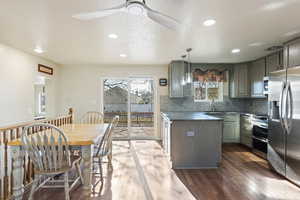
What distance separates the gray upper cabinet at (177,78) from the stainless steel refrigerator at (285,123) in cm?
242

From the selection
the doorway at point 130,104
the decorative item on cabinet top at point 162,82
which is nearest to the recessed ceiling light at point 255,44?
the decorative item on cabinet top at point 162,82

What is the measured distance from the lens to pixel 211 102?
19.7 ft

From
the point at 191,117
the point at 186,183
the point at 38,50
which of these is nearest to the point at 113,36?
the point at 38,50

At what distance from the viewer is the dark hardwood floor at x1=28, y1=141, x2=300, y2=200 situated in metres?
2.59

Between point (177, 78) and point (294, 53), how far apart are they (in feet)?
9.38

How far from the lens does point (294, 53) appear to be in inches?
123

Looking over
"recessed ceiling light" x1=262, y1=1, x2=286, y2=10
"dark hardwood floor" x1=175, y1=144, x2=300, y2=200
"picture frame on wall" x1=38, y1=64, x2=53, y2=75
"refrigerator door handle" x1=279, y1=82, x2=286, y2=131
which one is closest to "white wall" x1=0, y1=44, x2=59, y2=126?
"picture frame on wall" x1=38, y1=64, x2=53, y2=75

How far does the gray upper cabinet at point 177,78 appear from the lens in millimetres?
5445

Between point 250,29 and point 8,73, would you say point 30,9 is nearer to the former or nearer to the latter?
point 8,73

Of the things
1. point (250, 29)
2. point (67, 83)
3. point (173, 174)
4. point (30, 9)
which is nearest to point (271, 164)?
point (173, 174)

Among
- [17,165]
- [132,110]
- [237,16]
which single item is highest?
[237,16]

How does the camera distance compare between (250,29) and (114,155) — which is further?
(114,155)

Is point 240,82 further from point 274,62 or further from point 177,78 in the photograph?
point 177,78

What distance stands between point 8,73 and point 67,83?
7.22 ft
